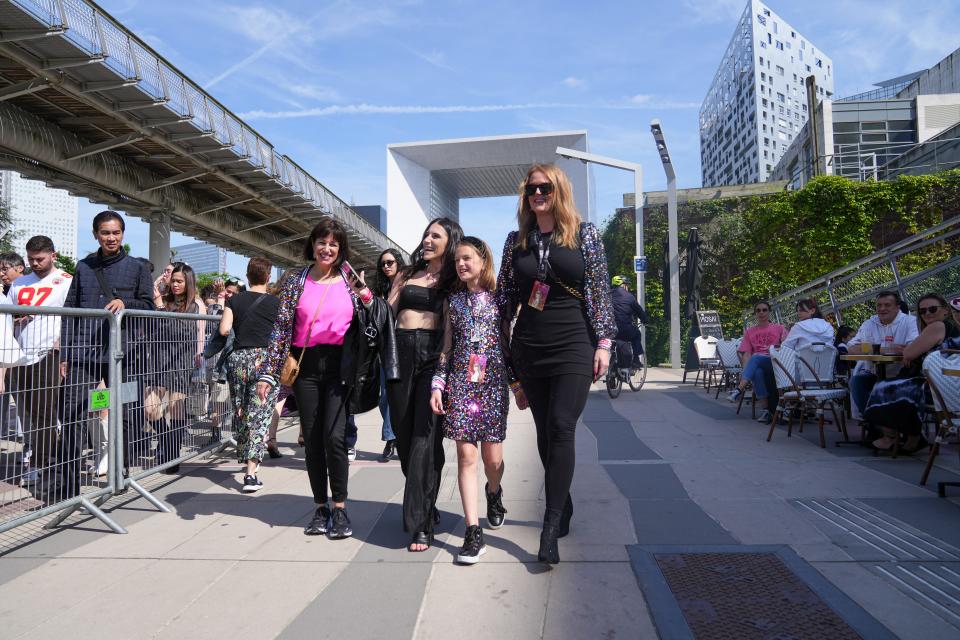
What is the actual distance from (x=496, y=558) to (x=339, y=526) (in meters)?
0.93

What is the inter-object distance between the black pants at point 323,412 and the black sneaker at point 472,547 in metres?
0.88

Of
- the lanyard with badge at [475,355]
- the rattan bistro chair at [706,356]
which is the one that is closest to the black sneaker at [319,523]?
the lanyard with badge at [475,355]

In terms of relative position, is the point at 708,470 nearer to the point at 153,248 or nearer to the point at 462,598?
the point at 462,598

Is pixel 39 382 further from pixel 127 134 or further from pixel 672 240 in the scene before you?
pixel 672 240

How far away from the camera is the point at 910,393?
5266mm

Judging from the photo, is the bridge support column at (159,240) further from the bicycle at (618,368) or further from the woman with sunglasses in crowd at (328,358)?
the woman with sunglasses in crowd at (328,358)

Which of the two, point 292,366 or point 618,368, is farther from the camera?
point 618,368

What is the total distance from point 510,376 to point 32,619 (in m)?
2.26

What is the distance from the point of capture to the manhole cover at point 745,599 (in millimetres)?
2416

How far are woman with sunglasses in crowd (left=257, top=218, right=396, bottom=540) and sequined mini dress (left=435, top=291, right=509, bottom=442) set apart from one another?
1.40 feet

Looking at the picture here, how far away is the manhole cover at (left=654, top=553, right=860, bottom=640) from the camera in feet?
7.93

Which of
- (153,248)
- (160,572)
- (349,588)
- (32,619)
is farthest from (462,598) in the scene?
(153,248)

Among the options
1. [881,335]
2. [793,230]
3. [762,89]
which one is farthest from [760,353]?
[762,89]

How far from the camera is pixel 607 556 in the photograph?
3252 millimetres
